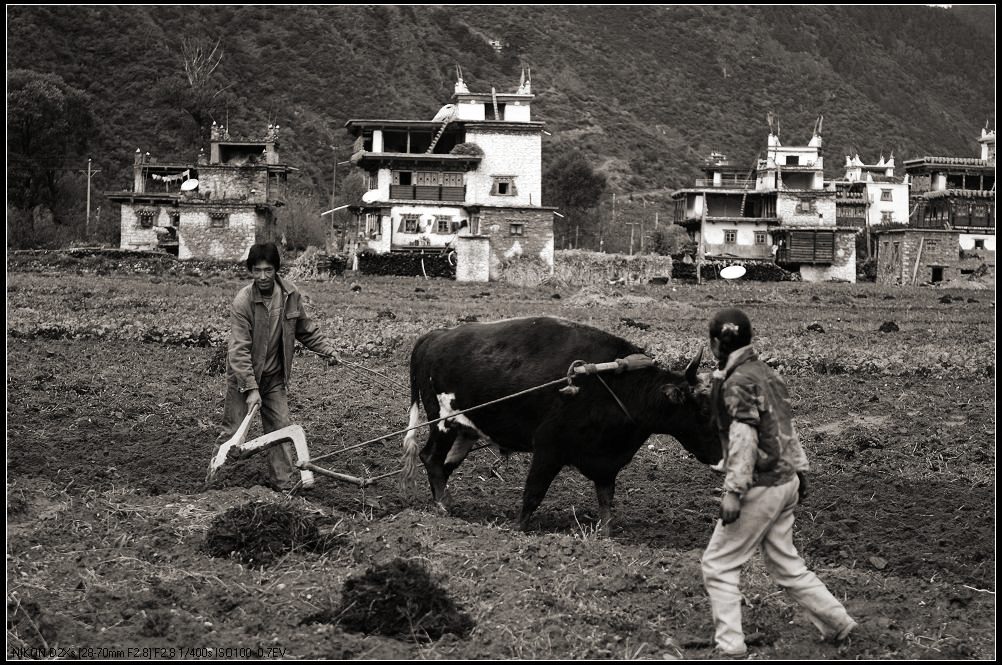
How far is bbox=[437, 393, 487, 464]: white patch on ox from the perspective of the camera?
32.8 ft

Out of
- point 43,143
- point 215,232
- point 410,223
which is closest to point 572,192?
point 410,223

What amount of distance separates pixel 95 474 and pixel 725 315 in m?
6.40

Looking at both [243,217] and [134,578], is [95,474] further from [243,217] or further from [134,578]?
[243,217]

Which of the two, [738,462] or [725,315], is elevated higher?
[725,315]

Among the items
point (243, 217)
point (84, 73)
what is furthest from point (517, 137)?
point (84, 73)

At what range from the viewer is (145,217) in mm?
62750

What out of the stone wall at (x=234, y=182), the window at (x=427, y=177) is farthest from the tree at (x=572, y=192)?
the stone wall at (x=234, y=182)

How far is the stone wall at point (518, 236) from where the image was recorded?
180 ft

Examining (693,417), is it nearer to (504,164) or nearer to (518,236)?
(518,236)

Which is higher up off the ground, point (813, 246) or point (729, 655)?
point (813, 246)

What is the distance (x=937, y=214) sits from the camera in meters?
71.8

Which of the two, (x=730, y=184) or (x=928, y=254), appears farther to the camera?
(x=730, y=184)

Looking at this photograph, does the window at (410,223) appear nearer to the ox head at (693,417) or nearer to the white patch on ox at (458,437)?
the white patch on ox at (458,437)

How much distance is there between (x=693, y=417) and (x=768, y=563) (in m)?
2.54
